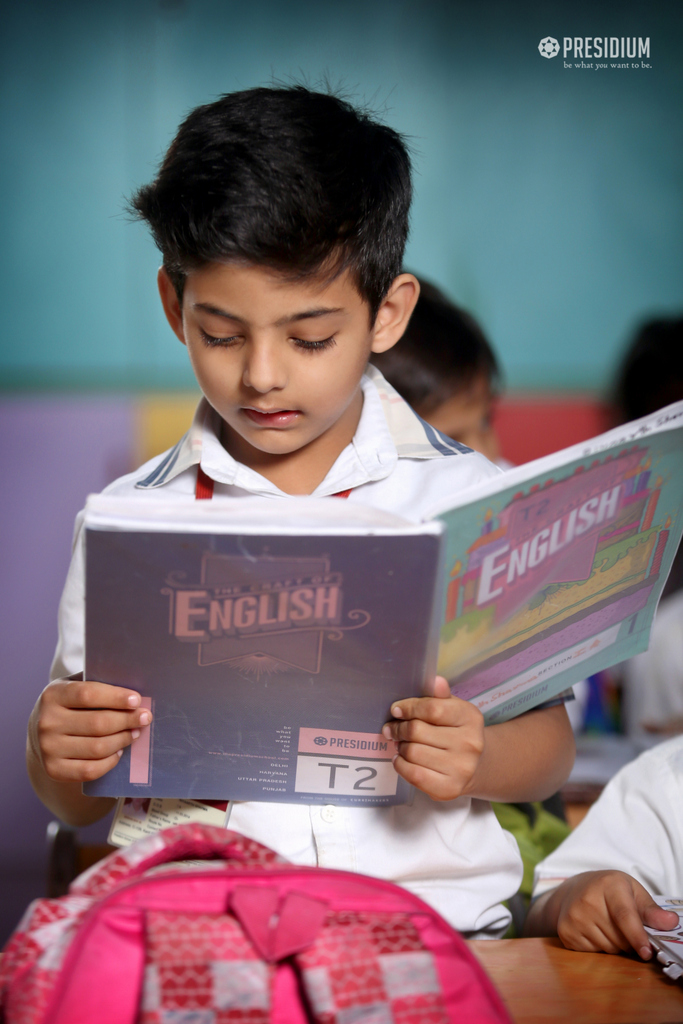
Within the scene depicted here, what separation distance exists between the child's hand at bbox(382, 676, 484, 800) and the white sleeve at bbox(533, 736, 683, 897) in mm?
232

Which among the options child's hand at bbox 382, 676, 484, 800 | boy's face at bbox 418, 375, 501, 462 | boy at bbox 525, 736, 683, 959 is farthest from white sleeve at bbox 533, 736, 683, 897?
boy's face at bbox 418, 375, 501, 462

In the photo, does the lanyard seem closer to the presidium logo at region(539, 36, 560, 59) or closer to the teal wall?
the teal wall

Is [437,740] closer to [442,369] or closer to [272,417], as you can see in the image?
[272,417]

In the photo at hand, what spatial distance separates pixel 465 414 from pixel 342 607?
96 centimetres

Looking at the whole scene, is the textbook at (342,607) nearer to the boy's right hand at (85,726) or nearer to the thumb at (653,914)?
the boy's right hand at (85,726)

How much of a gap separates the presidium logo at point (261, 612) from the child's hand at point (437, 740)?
0.09m

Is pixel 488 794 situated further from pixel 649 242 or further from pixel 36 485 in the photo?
pixel 649 242

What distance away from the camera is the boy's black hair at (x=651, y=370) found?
2.12 m

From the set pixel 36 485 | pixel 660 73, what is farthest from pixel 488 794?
pixel 660 73

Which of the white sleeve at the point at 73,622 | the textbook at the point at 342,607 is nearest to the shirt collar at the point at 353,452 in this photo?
the white sleeve at the point at 73,622

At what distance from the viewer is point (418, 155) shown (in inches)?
Answer: 78.2

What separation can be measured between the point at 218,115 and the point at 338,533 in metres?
0.47

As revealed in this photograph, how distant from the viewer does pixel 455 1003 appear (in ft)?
1.62

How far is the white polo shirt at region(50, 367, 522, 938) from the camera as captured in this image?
77cm
